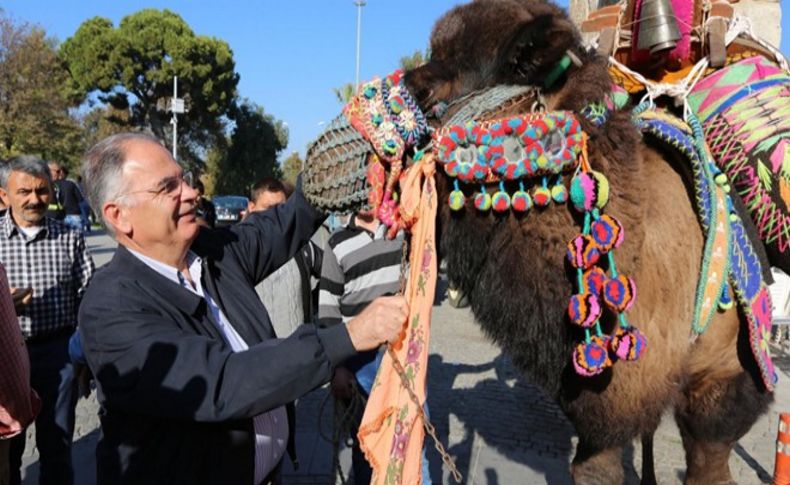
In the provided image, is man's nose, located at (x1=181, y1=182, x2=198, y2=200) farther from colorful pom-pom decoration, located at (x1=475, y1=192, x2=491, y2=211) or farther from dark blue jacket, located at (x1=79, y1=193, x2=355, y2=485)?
colorful pom-pom decoration, located at (x1=475, y1=192, x2=491, y2=211)

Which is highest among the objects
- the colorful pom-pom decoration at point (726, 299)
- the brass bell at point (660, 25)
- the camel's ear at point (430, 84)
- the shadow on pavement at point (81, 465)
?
the brass bell at point (660, 25)

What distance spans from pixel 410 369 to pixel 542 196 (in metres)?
0.66

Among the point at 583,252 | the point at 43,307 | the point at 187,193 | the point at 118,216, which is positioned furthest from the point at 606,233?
the point at 43,307

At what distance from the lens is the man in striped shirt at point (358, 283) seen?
3623 mm

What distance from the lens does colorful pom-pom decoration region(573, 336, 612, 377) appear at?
188cm

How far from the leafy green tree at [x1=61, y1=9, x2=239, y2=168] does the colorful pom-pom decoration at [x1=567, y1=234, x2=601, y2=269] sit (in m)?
40.9

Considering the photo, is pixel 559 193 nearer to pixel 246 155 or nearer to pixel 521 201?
pixel 521 201

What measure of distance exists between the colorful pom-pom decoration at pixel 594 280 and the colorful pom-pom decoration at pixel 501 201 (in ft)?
1.11

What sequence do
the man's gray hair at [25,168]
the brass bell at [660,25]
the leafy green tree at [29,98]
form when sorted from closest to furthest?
1. the brass bell at [660,25]
2. the man's gray hair at [25,168]
3. the leafy green tree at [29,98]

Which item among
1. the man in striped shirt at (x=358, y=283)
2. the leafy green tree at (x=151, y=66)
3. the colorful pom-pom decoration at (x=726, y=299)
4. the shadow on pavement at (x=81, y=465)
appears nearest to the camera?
the colorful pom-pom decoration at (x=726, y=299)

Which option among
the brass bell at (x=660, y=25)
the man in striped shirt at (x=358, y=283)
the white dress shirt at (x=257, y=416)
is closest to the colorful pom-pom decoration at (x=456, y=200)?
the white dress shirt at (x=257, y=416)

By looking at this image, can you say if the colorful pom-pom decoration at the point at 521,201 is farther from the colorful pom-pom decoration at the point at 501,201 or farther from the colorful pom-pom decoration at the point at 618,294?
the colorful pom-pom decoration at the point at 618,294

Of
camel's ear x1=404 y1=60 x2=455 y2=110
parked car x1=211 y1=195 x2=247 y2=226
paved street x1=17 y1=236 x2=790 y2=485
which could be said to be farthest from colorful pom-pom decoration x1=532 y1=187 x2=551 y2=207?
parked car x1=211 y1=195 x2=247 y2=226

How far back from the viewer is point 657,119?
2.20 m
